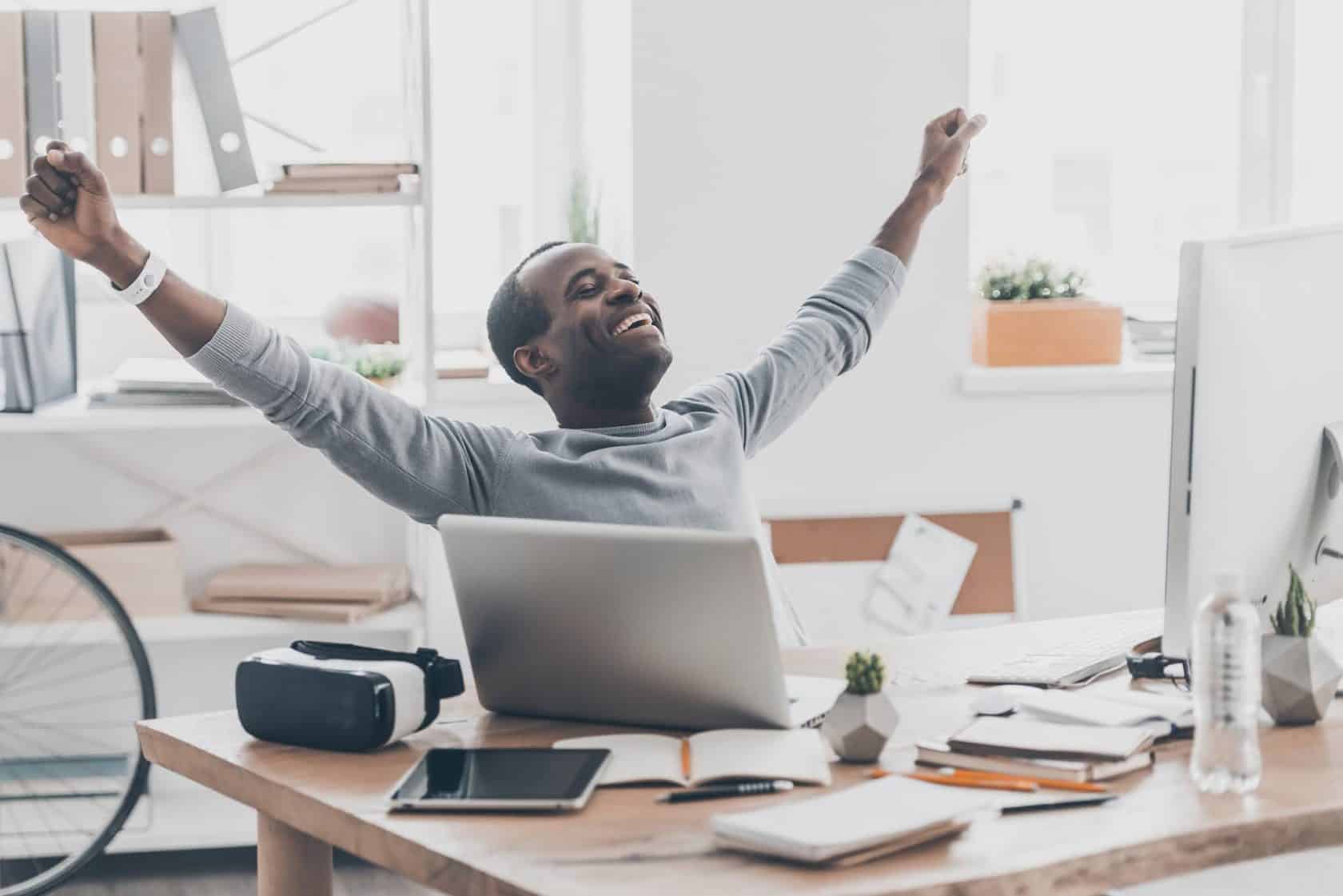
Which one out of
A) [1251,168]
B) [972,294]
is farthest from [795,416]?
[1251,168]

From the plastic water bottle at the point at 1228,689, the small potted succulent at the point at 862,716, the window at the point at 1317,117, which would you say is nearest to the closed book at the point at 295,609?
the small potted succulent at the point at 862,716

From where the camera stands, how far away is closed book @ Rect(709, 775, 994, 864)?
1145mm

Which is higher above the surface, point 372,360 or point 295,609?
Result: point 372,360

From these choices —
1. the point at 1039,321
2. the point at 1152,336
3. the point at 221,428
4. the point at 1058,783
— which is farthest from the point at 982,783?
the point at 1152,336

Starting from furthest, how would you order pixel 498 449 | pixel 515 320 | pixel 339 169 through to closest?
pixel 339 169 → pixel 515 320 → pixel 498 449

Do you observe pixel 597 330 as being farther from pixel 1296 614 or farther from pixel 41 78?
pixel 41 78

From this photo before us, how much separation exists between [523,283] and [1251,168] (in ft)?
6.94

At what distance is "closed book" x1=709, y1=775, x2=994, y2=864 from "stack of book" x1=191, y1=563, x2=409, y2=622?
1722mm

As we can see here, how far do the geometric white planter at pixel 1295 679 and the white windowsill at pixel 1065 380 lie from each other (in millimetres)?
1775

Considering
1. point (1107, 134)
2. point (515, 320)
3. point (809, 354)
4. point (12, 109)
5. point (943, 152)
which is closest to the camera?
point (515, 320)

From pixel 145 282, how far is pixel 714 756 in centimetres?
70

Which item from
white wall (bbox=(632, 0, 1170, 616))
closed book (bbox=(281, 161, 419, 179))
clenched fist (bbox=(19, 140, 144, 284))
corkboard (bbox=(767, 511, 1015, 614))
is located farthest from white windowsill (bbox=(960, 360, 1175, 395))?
clenched fist (bbox=(19, 140, 144, 284))

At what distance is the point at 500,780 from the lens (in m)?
1.34

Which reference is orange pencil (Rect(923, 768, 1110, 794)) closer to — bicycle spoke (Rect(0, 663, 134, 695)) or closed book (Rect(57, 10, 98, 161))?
closed book (Rect(57, 10, 98, 161))
